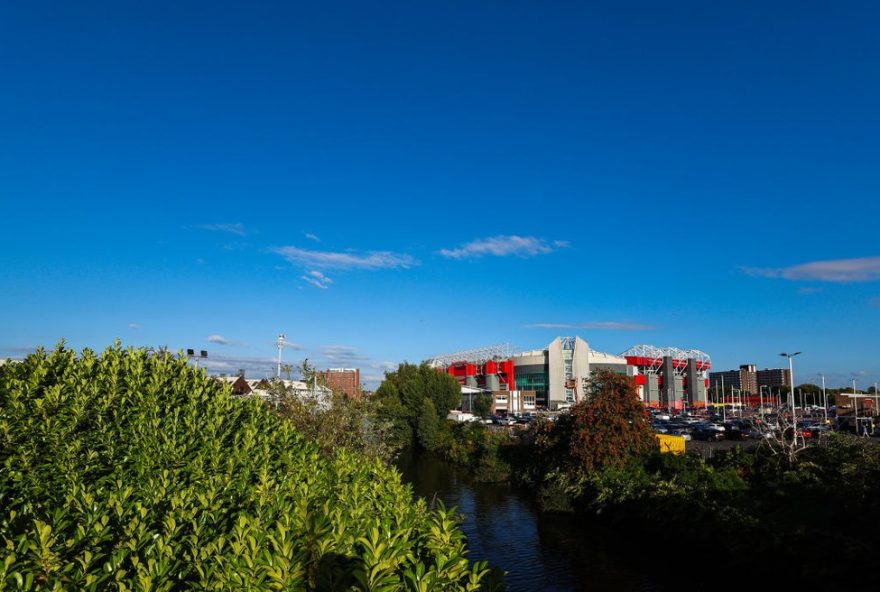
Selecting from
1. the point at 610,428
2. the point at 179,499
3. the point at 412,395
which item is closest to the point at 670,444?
the point at 610,428

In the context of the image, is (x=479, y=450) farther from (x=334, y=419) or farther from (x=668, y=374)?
(x=668, y=374)

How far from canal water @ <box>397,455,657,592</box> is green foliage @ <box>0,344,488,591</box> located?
7326 millimetres

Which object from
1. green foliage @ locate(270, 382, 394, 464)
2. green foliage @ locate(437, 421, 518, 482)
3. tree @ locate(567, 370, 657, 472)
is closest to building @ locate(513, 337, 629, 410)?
green foliage @ locate(437, 421, 518, 482)

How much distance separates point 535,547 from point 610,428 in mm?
8683

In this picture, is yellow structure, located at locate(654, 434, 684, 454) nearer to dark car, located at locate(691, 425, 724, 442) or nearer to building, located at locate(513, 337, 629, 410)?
dark car, located at locate(691, 425, 724, 442)

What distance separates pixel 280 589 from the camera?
4344 millimetres

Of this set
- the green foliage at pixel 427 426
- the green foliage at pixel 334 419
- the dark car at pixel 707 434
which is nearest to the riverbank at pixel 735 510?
the green foliage at pixel 334 419

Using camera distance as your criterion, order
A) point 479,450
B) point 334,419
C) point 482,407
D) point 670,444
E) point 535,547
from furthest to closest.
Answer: point 482,407, point 479,450, point 670,444, point 535,547, point 334,419

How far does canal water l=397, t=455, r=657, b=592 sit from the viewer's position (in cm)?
1777

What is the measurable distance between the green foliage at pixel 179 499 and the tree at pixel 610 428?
19361 mm

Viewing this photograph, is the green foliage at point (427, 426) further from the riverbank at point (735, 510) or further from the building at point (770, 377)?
the building at point (770, 377)

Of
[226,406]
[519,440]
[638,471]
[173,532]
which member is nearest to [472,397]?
[519,440]

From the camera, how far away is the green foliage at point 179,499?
14.9ft

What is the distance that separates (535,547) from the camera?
2150 centimetres
